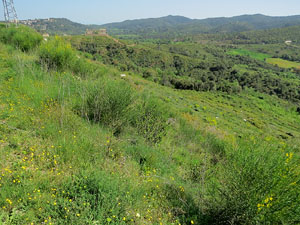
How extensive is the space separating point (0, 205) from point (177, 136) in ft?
17.9

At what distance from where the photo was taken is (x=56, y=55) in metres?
7.65

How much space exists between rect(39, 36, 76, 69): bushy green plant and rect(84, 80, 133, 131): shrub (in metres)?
3.89

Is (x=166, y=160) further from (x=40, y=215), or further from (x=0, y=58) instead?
(x=0, y=58)

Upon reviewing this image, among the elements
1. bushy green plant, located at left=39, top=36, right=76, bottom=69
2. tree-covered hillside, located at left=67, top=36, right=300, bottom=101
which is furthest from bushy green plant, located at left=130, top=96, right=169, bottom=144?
tree-covered hillside, located at left=67, top=36, right=300, bottom=101

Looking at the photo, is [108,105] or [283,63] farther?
[283,63]

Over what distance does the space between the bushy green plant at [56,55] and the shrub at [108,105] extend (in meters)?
3.89

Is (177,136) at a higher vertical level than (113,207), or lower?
lower

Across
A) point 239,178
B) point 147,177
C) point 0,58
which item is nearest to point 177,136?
point 147,177

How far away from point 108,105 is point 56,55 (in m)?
4.80

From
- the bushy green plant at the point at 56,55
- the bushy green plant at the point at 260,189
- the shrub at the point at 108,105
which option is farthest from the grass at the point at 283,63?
the bushy green plant at the point at 260,189

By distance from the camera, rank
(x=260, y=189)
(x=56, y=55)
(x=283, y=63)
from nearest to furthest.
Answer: (x=260, y=189) → (x=56, y=55) → (x=283, y=63)

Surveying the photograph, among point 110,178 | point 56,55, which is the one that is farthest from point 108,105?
point 56,55

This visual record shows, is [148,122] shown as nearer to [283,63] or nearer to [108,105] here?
[108,105]

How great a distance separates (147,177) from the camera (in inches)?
132
